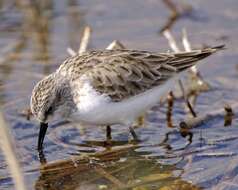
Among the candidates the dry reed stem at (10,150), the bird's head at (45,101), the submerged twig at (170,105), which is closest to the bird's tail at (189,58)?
the submerged twig at (170,105)

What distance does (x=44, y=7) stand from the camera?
11992 millimetres

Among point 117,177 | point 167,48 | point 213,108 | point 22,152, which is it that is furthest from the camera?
point 167,48

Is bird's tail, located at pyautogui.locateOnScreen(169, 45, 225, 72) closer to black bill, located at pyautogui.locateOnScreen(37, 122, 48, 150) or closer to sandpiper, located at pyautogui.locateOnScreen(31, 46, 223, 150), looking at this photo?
sandpiper, located at pyautogui.locateOnScreen(31, 46, 223, 150)

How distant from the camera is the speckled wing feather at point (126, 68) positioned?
7.91 m

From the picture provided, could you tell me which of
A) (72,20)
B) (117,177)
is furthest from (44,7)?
(117,177)

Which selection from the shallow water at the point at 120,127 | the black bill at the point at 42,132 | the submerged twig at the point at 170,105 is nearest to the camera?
the shallow water at the point at 120,127

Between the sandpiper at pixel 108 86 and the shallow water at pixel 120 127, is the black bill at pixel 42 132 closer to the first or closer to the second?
the sandpiper at pixel 108 86

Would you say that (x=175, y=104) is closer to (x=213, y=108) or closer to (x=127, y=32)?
(x=213, y=108)

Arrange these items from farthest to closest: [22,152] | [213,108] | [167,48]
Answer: [167,48] → [213,108] → [22,152]

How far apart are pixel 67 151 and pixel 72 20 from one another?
4.13 metres

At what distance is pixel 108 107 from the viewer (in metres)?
7.74

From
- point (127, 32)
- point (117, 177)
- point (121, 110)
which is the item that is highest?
point (127, 32)

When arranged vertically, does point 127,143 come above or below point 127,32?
below

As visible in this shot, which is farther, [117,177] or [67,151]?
[67,151]
